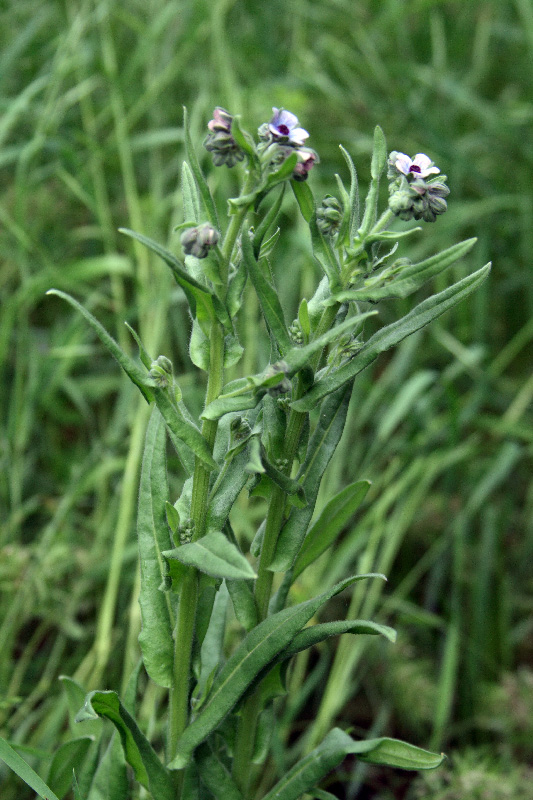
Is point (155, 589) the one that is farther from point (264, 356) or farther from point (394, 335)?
point (264, 356)

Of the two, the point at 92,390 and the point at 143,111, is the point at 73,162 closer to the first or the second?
the point at 143,111

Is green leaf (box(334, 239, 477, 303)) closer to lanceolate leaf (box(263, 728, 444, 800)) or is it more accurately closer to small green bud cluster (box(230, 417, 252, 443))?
small green bud cluster (box(230, 417, 252, 443))

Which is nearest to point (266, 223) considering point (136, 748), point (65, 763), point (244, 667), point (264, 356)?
point (244, 667)

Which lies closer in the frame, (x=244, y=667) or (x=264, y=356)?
(x=244, y=667)

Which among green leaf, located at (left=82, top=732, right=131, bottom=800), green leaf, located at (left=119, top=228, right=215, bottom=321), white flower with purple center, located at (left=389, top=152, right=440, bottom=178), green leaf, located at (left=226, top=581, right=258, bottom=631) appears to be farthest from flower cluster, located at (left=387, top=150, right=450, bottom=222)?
green leaf, located at (left=82, top=732, right=131, bottom=800)

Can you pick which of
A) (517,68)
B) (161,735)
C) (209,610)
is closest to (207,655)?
(209,610)

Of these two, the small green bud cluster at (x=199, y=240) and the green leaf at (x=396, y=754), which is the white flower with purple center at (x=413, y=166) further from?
the green leaf at (x=396, y=754)

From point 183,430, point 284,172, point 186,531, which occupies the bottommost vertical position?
point 186,531
